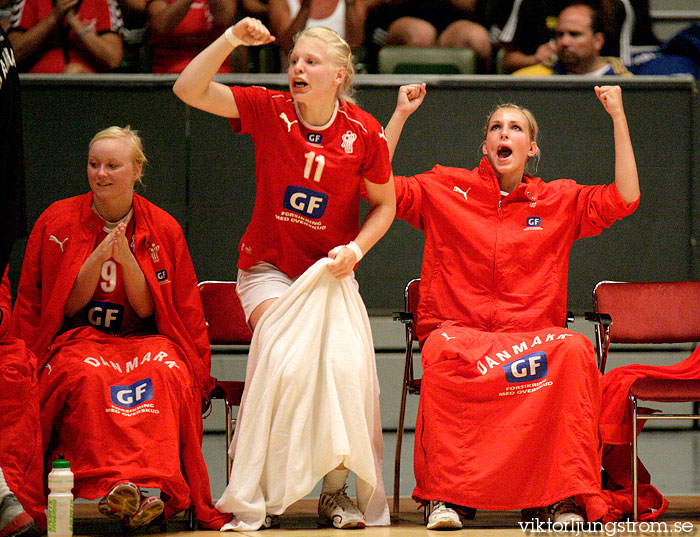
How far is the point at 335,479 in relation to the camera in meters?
2.97

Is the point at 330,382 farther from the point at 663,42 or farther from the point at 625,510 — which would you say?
the point at 663,42

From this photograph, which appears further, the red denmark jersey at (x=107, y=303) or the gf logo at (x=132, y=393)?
the red denmark jersey at (x=107, y=303)

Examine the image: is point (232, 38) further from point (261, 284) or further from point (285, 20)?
point (285, 20)

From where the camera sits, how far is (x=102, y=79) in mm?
5109

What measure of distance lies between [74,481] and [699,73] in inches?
170

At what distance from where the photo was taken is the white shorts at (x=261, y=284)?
3135 mm

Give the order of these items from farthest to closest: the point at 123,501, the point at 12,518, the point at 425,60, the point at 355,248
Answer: the point at 425,60 → the point at 355,248 → the point at 123,501 → the point at 12,518

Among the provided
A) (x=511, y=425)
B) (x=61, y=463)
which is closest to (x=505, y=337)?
(x=511, y=425)

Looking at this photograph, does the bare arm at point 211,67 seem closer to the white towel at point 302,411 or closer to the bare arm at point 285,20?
the white towel at point 302,411

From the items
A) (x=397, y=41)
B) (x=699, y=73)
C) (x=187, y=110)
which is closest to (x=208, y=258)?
(x=187, y=110)

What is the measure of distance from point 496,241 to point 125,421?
4.96ft

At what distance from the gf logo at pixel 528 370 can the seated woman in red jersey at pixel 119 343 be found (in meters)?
1.06

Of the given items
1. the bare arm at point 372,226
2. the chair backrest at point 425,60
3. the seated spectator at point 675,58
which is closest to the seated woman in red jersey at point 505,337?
the bare arm at point 372,226

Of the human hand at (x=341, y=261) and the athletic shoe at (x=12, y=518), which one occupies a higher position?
the human hand at (x=341, y=261)
